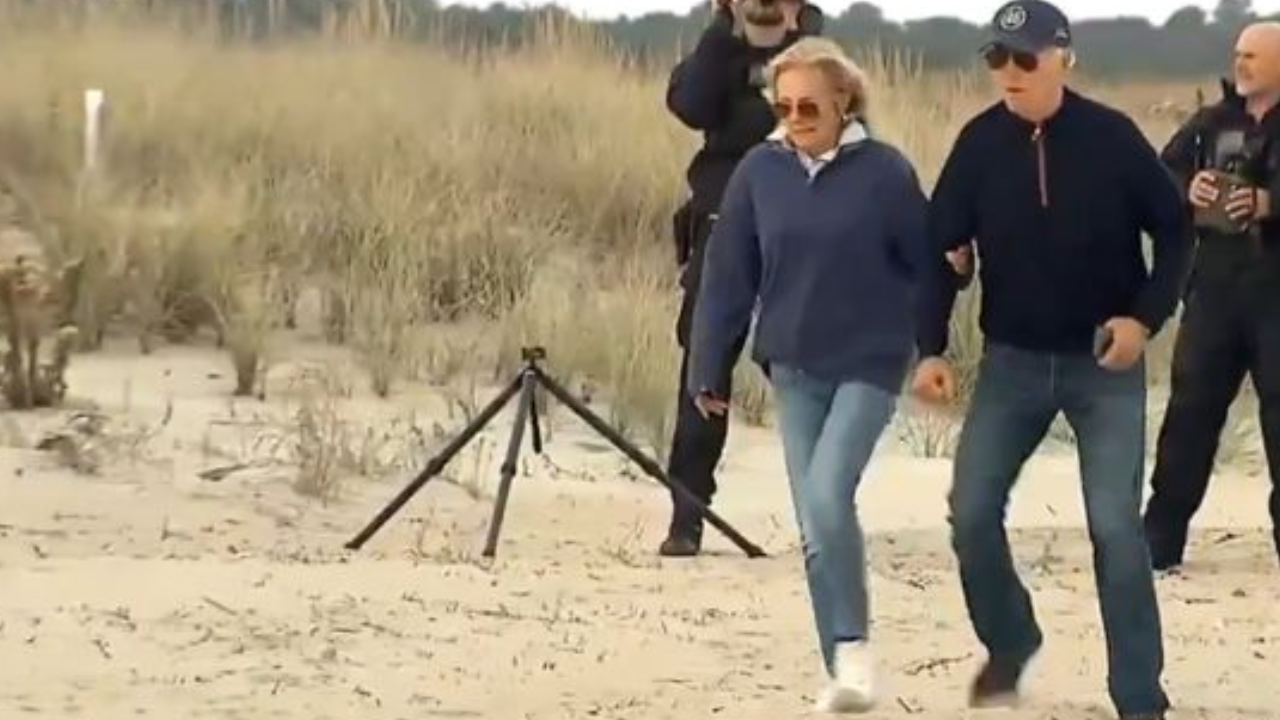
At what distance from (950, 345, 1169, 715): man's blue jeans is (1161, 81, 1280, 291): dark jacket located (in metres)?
2.32

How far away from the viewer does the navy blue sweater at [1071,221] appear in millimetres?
6156

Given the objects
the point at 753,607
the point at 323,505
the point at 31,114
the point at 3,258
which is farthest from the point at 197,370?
the point at 753,607

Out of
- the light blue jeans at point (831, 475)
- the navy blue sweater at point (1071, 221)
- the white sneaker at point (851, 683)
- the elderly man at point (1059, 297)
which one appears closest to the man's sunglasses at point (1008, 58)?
the elderly man at point (1059, 297)

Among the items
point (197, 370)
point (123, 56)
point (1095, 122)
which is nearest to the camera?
point (1095, 122)

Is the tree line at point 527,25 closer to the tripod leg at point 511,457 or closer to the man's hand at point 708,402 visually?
the tripod leg at point 511,457

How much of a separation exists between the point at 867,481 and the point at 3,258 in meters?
3.99

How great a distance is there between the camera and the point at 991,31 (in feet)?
20.4

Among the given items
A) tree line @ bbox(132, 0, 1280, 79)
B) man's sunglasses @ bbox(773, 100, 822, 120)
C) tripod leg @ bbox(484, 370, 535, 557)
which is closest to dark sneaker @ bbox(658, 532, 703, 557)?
tripod leg @ bbox(484, 370, 535, 557)

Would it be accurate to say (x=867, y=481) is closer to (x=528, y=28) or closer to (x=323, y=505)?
(x=323, y=505)

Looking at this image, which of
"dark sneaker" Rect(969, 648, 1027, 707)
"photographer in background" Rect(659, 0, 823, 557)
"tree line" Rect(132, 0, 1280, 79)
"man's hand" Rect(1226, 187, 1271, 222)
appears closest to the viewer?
"dark sneaker" Rect(969, 648, 1027, 707)

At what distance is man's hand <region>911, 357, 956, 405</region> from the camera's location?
6379 millimetres

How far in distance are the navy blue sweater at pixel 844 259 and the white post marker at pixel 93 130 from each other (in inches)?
374

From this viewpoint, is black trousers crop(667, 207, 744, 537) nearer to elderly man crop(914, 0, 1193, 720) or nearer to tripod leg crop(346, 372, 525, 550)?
tripod leg crop(346, 372, 525, 550)

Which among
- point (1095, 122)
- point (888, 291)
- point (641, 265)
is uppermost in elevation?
point (1095, 122)
